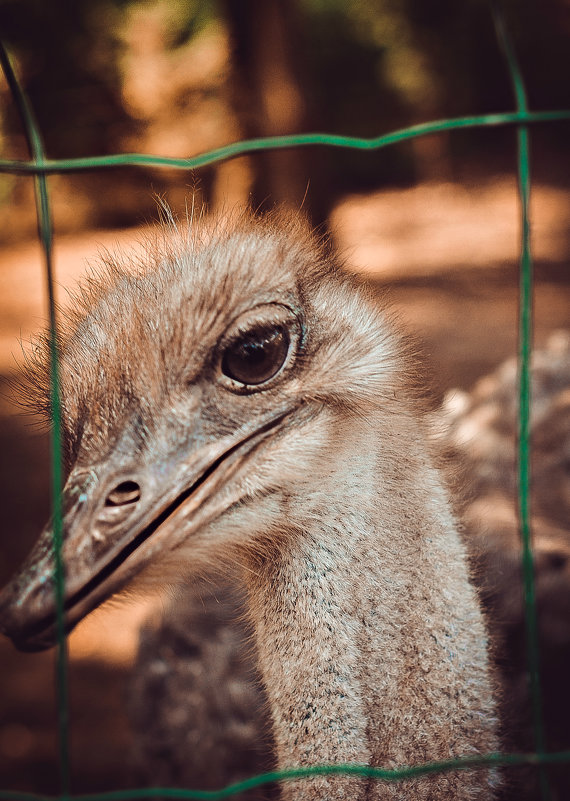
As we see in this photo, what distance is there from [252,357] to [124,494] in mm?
288

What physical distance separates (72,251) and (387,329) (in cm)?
738

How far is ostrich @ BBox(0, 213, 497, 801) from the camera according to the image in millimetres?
1440

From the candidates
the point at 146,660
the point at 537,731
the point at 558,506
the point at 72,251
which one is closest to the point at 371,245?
the point at 72,251

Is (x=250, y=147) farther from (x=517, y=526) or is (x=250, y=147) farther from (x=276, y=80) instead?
(x=276, y=80)

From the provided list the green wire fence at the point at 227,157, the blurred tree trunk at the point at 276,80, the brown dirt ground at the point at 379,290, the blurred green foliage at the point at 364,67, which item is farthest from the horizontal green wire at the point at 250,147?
the blurred green foliage at the point at 364,67

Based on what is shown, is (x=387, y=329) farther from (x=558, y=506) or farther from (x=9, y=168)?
(x=558, y=506)

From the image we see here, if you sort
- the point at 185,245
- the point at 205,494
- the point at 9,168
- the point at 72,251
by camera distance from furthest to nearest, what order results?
1. the point at 72,251
2. the point at 185,245
3. the point at 205,494
4. the point at 9,168

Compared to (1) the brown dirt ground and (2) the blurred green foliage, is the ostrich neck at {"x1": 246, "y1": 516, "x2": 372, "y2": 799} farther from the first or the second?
(2) the blurred green foliage

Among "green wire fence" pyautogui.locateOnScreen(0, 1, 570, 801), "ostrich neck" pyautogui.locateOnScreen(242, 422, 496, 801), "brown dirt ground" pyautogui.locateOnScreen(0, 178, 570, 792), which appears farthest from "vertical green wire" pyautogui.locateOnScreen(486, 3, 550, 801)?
"brown dirt ground" pyautogui.locateOnScreen(0, 178, 570, 792)

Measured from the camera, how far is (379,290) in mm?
1902

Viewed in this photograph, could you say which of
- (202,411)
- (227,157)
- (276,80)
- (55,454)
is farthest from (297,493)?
(276,80)

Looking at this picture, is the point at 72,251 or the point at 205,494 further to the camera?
the point at 72,251

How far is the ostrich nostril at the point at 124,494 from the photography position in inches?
53.9

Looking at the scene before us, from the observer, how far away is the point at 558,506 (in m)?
2.83
